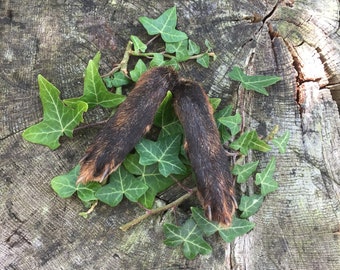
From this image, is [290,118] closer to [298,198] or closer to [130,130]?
[298,198]

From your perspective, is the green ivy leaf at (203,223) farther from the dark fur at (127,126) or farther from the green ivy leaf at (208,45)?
the green ivy leaf at (208,45)

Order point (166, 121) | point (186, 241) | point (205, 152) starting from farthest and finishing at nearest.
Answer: point (166, 121), point (205, 152), point (186, 241)

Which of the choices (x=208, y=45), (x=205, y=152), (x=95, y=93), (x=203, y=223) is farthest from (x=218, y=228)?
(x=208, y=45)

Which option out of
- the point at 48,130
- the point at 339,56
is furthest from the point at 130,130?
the point at 339,56

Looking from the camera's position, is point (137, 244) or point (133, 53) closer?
point (137, 244)

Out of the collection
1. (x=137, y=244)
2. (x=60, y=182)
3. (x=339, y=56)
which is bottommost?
(x=137, y=244)

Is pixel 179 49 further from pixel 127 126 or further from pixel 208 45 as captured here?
pixel 127 126

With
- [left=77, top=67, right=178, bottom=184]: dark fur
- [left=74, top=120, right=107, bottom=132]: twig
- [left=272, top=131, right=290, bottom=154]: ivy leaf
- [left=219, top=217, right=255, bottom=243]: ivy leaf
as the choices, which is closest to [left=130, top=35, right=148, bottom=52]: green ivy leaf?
[left=77, top=67, right=178, bottom=184]: dark fur
